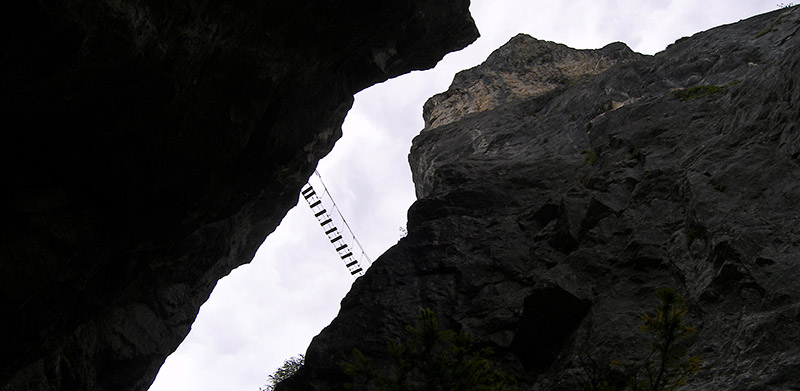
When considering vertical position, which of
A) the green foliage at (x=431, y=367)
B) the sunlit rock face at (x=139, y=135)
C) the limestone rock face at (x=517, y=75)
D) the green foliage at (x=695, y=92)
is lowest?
the green foliage at (x=431, y=367)

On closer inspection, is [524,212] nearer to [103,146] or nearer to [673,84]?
[673,84]

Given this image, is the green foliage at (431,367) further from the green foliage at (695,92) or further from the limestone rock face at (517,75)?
the limestone rock face at (517,75)

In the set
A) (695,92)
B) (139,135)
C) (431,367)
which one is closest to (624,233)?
(431,367)

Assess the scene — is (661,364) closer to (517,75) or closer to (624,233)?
(624,233)

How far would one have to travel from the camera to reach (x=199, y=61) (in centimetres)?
1298

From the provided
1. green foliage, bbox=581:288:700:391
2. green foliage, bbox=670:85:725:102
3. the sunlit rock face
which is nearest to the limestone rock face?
green foliage, bbox=670:85:725:102

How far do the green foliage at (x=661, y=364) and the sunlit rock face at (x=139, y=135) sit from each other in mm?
9263

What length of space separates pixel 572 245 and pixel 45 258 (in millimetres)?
12928

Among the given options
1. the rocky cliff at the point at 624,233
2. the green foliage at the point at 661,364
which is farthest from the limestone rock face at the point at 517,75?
the green foliage at the point at 661,364

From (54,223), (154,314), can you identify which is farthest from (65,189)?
(154,314)

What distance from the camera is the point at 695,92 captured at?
2280 centimetres

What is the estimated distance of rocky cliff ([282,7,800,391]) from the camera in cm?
1160

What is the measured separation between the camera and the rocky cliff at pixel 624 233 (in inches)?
457

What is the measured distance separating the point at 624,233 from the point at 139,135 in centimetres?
1187
